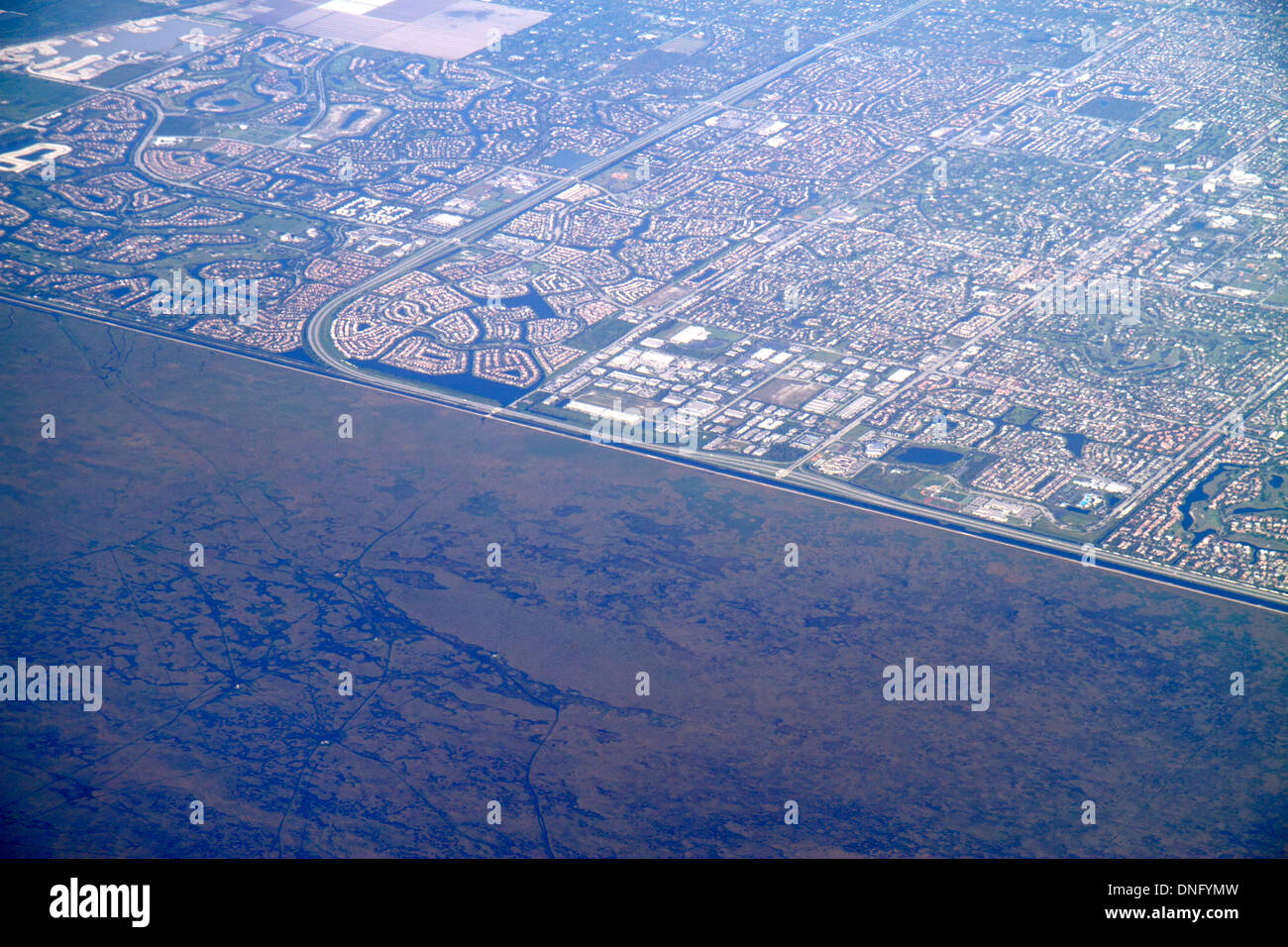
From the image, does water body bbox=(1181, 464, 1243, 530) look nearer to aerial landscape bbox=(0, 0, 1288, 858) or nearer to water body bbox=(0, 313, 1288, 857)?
aerial landscape bbox=(0, 0, 1288, 858)

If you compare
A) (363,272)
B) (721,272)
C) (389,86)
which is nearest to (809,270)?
(721,272)

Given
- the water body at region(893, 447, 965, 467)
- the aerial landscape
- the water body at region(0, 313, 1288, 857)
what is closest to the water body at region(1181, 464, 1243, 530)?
the aerial landscape

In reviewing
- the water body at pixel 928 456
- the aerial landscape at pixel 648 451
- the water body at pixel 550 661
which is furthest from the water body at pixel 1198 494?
the water body at pixel 928 456

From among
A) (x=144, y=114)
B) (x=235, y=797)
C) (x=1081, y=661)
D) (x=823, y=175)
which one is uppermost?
(x=144, y=114)

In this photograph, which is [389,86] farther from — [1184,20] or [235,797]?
[235,797]

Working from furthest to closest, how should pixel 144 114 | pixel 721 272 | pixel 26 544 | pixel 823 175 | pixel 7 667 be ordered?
pixel 144 114
pixel 823 175
pixel 721 272
pixel 26 544
pixel 7 667

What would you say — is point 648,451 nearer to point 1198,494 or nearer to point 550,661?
point 550,661

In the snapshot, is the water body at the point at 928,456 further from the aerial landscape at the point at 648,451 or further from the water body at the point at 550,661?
the water body at the point at 550,661
